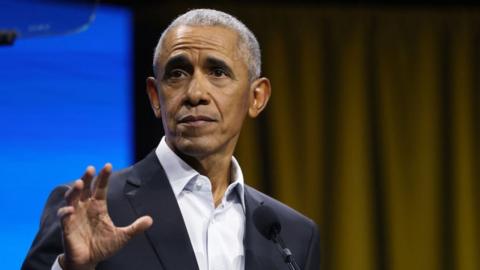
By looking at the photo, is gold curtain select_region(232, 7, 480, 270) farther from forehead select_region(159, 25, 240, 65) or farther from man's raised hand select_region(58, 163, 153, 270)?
man's raised hand select_region(58, 163, 153, 270)

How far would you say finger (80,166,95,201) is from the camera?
65.2 inches

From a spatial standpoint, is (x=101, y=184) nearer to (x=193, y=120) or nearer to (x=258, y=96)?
(x=193, y=120)

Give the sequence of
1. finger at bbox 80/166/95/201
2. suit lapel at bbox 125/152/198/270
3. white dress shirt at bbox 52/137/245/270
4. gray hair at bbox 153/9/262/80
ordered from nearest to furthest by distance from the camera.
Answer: finger at bbox 80/166/95/201
suit lapel at bbox 125/152/198/270
white dress shirt at bbox 52/137/245/270
gray hair at bbox 153/9/262/80

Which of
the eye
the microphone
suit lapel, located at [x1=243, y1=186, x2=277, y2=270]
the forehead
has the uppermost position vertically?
the forehead

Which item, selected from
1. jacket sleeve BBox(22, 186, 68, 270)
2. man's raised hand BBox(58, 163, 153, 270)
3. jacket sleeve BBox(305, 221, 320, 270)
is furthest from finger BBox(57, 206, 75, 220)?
jacket sleeve BBox(305, 221, 320, 270)

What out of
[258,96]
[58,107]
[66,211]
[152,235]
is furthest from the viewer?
[58,107]

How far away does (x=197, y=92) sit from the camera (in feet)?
6.98

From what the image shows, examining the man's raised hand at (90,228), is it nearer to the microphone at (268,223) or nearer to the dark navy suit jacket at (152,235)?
the dark navy suit jacket at (152,235)

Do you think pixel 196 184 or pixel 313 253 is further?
pixel 313 253

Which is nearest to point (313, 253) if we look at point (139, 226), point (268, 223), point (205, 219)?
point (268, 223)

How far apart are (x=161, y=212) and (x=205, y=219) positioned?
133 millimetres

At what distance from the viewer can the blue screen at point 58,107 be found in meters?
3.56

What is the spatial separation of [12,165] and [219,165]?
1565 millimetres

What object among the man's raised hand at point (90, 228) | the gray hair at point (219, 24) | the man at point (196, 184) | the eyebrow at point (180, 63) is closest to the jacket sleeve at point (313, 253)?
the man at point (196, 184)
